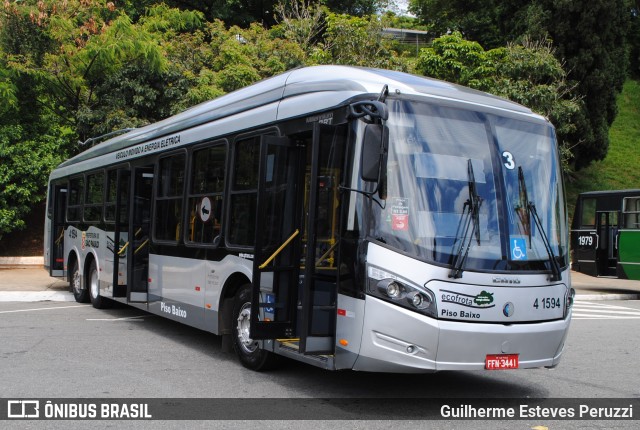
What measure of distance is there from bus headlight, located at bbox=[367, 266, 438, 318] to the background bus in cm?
1525

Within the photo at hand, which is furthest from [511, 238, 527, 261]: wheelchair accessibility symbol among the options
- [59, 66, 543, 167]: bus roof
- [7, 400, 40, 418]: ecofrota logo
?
[7, 400, 40, 418]: ecofrota logo

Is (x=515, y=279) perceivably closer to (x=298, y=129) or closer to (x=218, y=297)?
(x=298, y=129)

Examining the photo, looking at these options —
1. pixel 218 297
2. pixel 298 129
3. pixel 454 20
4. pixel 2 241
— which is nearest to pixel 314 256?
pixel 298 129

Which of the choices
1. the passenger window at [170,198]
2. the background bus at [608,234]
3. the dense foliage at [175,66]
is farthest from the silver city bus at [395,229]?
the dense foliage at [175,66]

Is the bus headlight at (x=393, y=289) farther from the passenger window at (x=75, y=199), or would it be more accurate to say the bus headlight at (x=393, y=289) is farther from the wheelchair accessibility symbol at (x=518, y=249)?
the passenger window at (x=75, y=199)

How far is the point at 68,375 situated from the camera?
7961 millimetres

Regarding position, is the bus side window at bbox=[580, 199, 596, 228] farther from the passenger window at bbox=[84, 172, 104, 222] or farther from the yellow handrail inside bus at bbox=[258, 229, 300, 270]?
the yellow handrail inside bus at bbox=[258, 229, 300, 270]

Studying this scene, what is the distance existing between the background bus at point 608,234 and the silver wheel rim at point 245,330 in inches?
571

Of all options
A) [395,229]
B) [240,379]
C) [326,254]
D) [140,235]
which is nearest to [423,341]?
[395,229]

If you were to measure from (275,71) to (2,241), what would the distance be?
11895 mm

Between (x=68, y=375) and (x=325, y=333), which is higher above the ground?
(x=325, y=333)

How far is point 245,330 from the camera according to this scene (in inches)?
332

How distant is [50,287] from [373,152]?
14.7 metres

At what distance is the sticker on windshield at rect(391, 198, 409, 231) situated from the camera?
6.44 m
